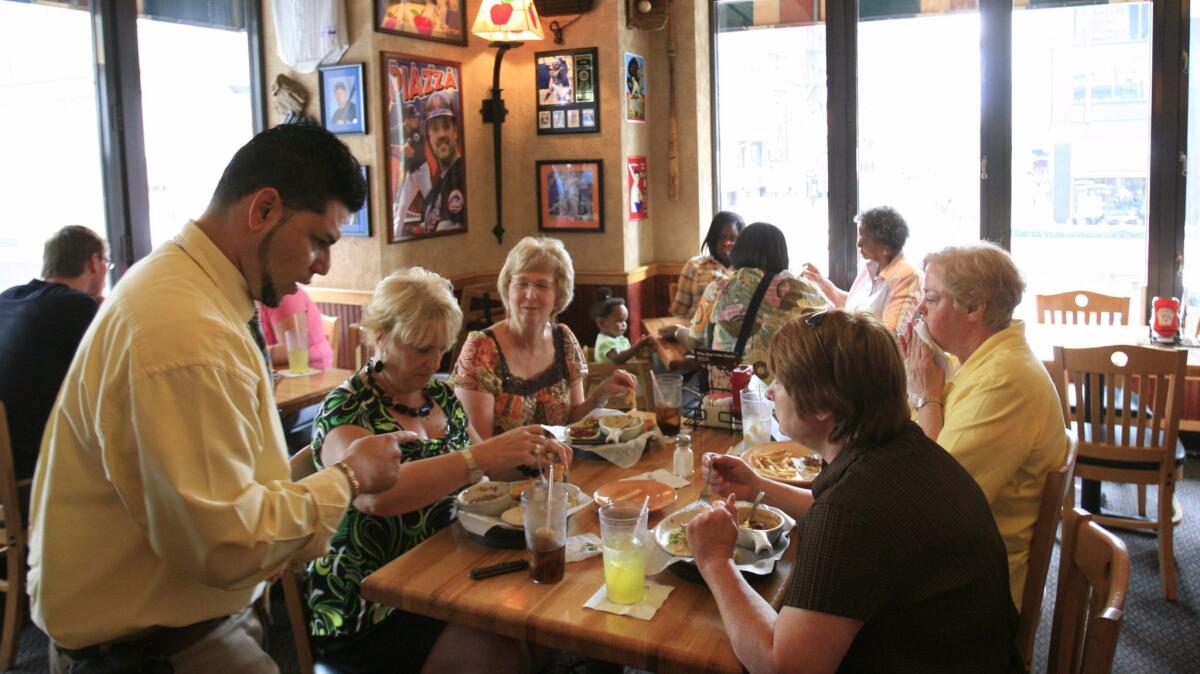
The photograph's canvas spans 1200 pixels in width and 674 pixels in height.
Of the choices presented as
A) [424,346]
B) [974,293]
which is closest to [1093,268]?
[974,293]

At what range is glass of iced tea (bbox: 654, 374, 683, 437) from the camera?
2691 millimetres

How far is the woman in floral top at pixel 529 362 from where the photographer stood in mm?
2963

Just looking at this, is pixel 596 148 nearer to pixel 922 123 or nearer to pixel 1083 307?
pixel 922 123

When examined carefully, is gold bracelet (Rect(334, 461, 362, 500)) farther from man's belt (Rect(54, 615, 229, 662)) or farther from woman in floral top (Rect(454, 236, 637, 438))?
woman in floral top (Rect(454, 236, 637, 438))

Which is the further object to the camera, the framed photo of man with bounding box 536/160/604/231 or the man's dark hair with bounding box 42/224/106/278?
the framed photo of man with bounding box 536/160/604/231

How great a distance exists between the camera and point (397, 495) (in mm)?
2043

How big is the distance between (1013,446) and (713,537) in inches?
29.8

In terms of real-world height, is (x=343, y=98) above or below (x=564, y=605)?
above

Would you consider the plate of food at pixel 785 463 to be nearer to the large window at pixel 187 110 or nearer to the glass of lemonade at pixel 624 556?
the glass of lemonade at pixel 624 556

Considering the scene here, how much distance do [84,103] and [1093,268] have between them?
5.28m

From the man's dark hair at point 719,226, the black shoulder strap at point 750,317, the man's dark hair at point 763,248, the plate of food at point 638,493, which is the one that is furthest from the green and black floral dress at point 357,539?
the man's dark hair at point 719,226

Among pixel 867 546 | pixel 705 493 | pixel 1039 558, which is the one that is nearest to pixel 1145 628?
pixel 1039 558

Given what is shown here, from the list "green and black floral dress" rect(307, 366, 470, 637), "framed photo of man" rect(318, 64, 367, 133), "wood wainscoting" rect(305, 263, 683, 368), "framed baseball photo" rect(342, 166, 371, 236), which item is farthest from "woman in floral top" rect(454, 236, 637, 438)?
"wood wainscoting" rect(305, 263, 683, 368)

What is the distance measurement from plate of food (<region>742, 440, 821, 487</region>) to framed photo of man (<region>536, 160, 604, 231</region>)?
11.6ft
